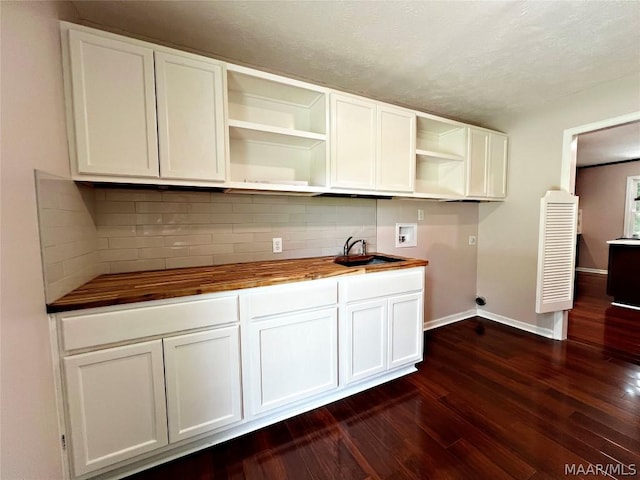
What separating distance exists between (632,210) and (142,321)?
8.32 meters

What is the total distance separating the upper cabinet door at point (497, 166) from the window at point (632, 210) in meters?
4.77

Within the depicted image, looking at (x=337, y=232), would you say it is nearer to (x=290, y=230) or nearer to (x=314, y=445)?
(x=290, y=230)

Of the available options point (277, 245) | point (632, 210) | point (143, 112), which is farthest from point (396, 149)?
point (632, 210)

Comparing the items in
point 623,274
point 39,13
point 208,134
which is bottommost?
point 623,274

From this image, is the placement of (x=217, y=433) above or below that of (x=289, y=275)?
below

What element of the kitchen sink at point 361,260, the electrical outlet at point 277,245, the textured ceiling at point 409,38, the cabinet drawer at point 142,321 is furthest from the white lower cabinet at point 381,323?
the textured ceiling at point 409,38

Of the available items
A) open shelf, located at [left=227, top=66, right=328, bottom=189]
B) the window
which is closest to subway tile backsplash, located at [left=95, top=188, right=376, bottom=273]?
open shelf, located at [left=227, top=66, right=328, bottom=189]

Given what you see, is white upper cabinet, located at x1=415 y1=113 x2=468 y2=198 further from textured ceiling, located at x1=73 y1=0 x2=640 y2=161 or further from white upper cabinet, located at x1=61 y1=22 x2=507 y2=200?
textured ceiling, located at x1=73 y1=0 x2=640 y2=161

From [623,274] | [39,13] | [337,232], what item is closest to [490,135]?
[337,232]

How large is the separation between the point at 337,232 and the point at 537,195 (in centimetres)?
218

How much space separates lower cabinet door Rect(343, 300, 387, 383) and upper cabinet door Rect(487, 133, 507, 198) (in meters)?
1.97

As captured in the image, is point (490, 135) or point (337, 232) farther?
point (490, 135)

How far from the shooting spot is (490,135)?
9.18 ft

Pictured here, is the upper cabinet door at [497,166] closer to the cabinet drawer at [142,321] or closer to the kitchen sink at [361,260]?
the kitchen sink at [361,260]
